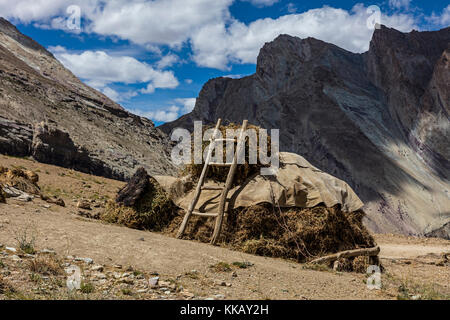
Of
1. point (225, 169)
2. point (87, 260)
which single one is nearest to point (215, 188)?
point (225, 169)

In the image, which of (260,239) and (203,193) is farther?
(203,193)

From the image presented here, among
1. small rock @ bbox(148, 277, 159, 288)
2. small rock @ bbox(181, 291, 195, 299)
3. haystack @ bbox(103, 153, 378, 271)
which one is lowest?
small rock @ bbox(181, 291, 195, 299)

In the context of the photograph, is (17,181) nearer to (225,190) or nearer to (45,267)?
(225,190)

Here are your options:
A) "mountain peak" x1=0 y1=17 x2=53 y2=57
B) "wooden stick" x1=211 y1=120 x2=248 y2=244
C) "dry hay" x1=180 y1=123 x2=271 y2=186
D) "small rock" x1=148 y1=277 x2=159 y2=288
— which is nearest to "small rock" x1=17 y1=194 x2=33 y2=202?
"dry hay" x1=180 y1=123 x2=271 y2=186

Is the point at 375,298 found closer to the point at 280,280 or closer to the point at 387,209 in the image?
the point at 280,280

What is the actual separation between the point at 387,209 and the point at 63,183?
30.2 m

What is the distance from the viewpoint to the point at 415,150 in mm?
44000

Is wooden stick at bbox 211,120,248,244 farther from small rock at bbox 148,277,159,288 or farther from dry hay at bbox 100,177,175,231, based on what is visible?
small rock at bbox 148,277,159,288

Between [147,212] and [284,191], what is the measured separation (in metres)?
3.33

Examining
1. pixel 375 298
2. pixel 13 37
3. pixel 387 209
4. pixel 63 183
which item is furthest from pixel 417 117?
pixel 13 37

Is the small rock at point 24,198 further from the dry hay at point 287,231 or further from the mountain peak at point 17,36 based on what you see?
the mountain peak at point 17,36

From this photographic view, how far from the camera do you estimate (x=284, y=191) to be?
28.5ft

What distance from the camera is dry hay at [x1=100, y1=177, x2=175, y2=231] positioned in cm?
932

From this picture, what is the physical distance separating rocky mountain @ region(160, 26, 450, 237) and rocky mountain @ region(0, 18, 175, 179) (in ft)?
59.1
